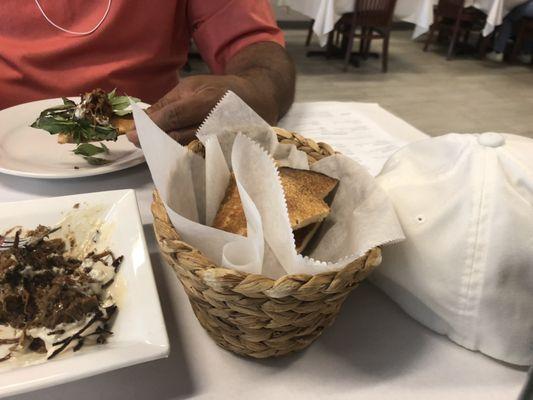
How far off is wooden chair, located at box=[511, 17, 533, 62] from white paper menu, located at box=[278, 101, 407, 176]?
3868 mm

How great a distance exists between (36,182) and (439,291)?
0.61 metres

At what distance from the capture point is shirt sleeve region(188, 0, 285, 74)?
3.45 feet

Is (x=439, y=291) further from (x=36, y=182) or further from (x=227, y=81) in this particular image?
(x=36, y=182)

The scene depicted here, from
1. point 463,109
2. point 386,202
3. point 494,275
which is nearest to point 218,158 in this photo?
point 386,202

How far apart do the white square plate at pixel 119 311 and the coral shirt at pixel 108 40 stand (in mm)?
539

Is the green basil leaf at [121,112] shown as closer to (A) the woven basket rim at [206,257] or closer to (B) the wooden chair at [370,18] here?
(A) the woven basket rim at [206,257]

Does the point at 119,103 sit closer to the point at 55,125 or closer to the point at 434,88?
the point at 55,125

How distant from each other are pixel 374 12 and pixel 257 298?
364 cm

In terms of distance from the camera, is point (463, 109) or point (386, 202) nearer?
point (386, 202)

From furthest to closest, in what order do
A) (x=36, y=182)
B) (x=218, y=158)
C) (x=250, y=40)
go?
1. (x=250, y=40)
2. (x=36, y=182)
3. (x=218, y=158)

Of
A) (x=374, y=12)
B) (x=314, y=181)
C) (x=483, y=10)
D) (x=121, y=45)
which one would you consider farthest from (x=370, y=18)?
(x=314, y=181)

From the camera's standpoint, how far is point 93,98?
77cm

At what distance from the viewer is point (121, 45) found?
1.03 meters

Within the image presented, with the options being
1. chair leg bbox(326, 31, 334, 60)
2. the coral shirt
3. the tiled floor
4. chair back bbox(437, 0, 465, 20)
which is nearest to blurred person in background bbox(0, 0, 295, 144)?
the coral shirt
